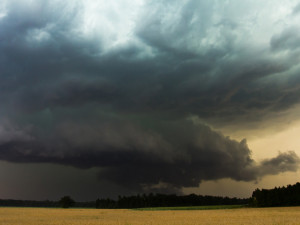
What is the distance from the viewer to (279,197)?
134 meters

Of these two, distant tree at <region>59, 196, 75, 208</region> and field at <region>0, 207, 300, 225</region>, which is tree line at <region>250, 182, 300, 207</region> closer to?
field at <region>0, 207, 300, 225</region>

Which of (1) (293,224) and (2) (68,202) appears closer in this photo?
(1) (293,224)

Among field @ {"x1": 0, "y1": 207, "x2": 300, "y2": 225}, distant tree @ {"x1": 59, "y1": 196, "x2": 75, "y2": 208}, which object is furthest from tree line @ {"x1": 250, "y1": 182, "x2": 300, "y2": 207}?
distant tree @ {"x1": 59, "y1": 196, "x2": 75, "y2": 208}

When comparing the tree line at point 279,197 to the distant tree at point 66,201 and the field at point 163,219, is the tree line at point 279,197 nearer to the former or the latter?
the field at point 163,219

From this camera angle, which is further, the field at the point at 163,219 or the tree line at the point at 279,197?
the tree line at the point at 279,197

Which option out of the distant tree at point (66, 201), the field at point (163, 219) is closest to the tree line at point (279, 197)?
the field at point (163, 219)

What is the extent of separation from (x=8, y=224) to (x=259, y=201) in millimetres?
115146

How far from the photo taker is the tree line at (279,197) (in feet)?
428

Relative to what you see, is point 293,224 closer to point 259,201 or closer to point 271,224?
point 271,224

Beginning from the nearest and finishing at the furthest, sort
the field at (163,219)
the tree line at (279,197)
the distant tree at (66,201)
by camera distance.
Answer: the field at (163,219) → the tree line at (279,197) → the distant tree at (66,201)

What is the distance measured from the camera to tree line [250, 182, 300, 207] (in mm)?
130375

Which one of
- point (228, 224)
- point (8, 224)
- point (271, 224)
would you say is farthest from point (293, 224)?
point (8, 224)

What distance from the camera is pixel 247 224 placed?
41.3 m

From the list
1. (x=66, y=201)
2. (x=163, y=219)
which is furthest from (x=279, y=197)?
(x=66, y=201)
